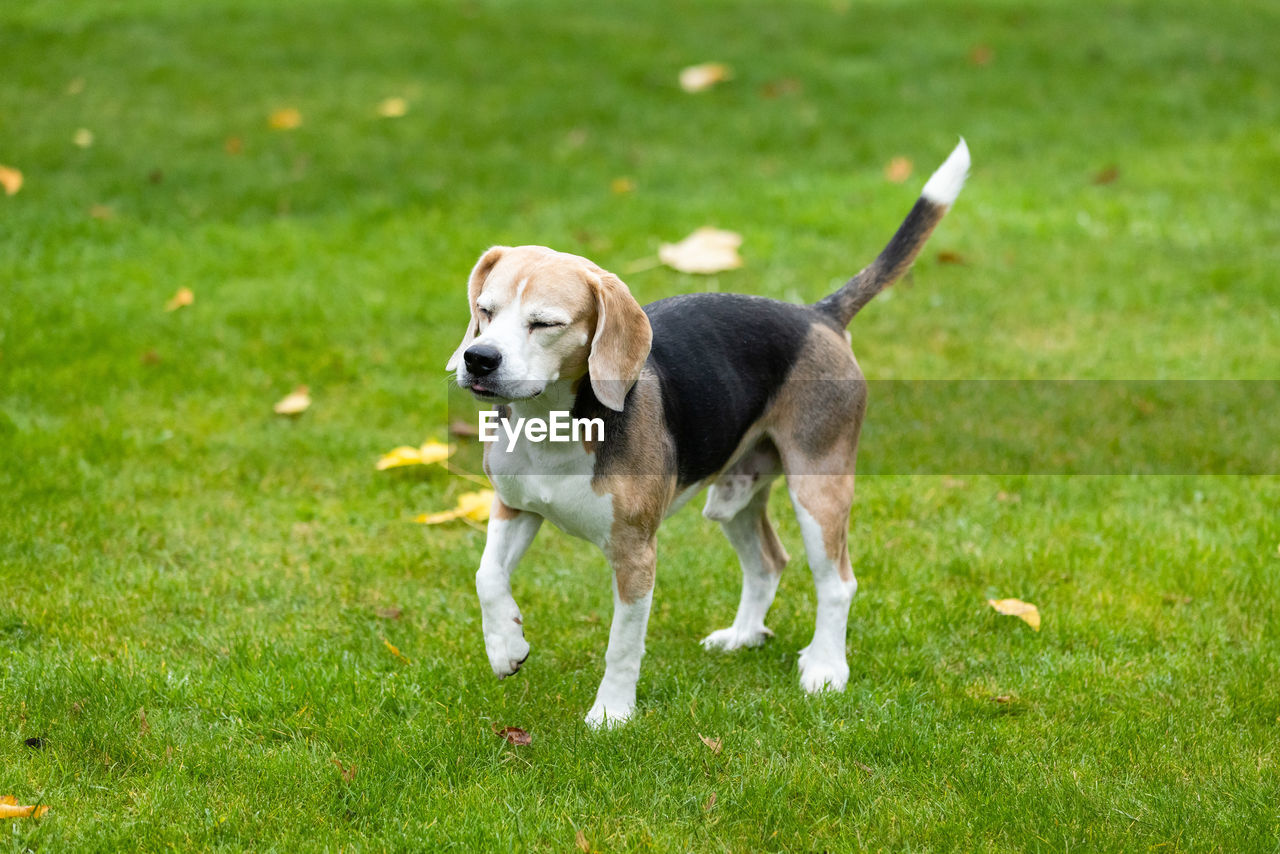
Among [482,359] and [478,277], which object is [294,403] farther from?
[482,359]

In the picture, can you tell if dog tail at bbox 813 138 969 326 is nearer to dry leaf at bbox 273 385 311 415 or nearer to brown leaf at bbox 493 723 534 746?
brown leaf at bbox 493 723 534 746

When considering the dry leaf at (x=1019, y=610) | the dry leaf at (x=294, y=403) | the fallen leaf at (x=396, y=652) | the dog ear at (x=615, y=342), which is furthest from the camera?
the dry leaf at (x=294, y=403)

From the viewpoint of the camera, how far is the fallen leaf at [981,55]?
41.2 ft

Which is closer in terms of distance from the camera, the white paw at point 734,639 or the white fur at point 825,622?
the white fur at point 825,622

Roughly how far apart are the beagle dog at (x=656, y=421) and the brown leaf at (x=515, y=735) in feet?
0.69

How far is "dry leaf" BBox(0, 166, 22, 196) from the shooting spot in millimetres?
9758

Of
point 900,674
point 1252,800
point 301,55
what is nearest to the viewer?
point 1252,800

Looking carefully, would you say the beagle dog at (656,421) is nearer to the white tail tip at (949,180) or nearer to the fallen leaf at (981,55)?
the white tail tip at (949,180)

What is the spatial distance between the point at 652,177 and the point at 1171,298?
13.4ft

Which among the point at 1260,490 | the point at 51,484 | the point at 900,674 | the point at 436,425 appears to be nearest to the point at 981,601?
the point at 900,674

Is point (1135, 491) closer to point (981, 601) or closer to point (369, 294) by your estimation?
point (981, 601)

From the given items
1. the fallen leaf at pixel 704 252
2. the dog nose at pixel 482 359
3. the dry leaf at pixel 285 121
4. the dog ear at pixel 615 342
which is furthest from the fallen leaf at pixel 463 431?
the dry leaf at pixel 285 121

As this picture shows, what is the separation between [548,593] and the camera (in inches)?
213

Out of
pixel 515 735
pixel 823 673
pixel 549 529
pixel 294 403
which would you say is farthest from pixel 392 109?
pixel 515 735
